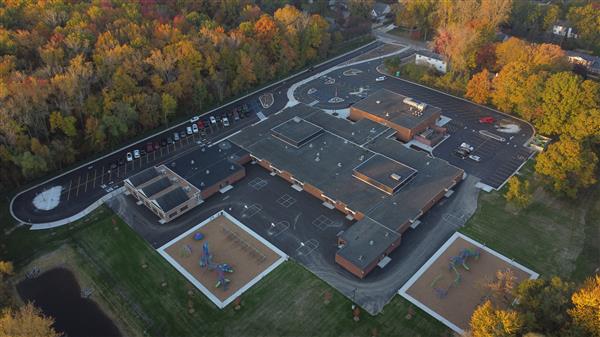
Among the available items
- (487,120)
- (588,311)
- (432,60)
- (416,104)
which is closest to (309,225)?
(588,311)

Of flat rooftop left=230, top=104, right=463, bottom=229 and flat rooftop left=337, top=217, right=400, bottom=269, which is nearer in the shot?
flat rooftop left=337, top=217, right=400, bottom=269

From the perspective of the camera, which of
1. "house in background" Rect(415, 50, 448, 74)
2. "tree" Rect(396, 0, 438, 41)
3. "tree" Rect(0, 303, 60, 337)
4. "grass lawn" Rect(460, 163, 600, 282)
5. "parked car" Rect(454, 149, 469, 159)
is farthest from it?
"tree" Rect(396, 0, 438, 41)

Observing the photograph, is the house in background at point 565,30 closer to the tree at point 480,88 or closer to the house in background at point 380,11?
the tree at point 480,88

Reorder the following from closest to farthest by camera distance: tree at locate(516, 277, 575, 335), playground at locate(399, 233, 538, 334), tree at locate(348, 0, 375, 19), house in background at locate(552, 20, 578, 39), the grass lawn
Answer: tree at locate(516, 277, 575, 335)
playground at locate(399, 233, 538, 334)
the grass lawn
house in background at locate(552, 20, 578, 39)
tree at locate(348, 0, 375, 19)

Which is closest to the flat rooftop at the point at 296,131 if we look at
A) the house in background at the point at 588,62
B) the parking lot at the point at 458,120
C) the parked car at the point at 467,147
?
the parking lot at the point at 458,120

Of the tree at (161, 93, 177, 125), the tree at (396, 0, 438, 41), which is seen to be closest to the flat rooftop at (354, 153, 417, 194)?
the tree at (161, 93, 177, 125)

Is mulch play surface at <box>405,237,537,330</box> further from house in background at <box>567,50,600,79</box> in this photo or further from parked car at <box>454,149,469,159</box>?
house in background at <box>567,50,600,79</box>

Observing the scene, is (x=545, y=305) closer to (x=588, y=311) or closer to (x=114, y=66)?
(x=588, y=311)

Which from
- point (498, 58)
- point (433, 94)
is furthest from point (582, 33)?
point (433, 94)
